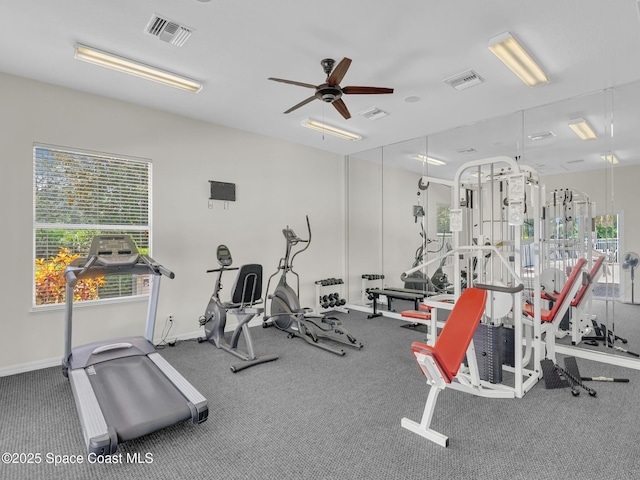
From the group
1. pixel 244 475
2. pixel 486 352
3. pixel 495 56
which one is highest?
pixel 495 56

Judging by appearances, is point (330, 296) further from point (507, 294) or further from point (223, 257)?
point (507, 294)

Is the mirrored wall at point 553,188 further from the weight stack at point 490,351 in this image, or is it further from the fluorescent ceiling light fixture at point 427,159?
the weight stack at point 490,351

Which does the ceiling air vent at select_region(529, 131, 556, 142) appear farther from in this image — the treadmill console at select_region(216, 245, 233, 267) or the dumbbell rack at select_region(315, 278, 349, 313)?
the treadmill console at select_region(216, 245, 233, 267)

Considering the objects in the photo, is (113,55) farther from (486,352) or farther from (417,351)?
(486,352)

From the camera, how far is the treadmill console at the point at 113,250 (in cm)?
324

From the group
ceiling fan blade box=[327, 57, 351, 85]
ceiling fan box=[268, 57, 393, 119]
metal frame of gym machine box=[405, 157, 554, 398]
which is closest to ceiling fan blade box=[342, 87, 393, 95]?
ceiling fan box=[268, 57, 393, 119]

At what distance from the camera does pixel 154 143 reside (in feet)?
14.7

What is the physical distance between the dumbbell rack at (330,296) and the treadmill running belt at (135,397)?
3.37m

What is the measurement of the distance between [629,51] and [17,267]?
6.21 meters

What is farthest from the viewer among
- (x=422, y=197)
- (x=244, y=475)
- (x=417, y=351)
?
(x=422, y=197)

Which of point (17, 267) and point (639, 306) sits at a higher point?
point (17, 267)

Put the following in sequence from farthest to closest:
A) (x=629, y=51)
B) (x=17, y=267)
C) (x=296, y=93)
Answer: (x=296, y=93) < (x=17, y=267) < (x=629, y=51)

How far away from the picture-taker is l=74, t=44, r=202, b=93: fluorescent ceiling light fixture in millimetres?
3104

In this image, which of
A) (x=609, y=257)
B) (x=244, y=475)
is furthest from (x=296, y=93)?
(x=609, y=257)
